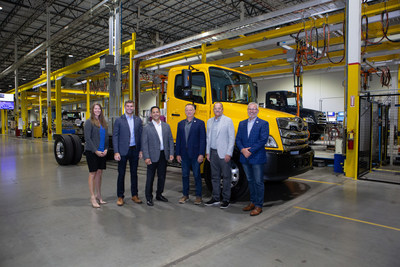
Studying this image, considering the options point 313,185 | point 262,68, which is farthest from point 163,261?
point 262,68

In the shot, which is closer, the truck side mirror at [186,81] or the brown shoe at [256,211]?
the brown shoe at [256,211]

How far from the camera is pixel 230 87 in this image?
5.23m

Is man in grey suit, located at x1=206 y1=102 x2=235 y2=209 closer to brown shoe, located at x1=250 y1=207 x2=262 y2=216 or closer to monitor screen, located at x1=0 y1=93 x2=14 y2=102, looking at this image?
brown shoe, located at x1=250 y1=207 x2=262 y2=216

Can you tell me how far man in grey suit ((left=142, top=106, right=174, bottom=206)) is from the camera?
4.36 m

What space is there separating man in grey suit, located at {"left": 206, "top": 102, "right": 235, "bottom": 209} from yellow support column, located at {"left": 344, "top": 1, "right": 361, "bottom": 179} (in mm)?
3897

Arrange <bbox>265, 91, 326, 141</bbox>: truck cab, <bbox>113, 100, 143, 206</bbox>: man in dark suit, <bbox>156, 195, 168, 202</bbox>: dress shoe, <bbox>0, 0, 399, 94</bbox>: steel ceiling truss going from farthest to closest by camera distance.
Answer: <bbox>265, 91, 326, 141</bbox>: truck cab, <bbox>0, 0, 399, 94</bbox>: steel ceiling truss, <bbox>156, 195, 168, 202</bbox>: dress shoe, <bbox>113, 100, 143, 206</bbox>: man in dark suit

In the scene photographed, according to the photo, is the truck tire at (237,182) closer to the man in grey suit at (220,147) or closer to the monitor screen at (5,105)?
the man in grey suit at (220,147)

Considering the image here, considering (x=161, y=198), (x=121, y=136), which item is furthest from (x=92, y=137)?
(x=161, y=198)

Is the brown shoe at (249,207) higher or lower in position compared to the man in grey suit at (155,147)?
lower

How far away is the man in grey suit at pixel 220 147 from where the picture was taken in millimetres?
4098

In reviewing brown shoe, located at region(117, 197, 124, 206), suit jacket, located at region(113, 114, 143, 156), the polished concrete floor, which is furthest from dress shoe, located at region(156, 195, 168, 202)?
suit jacket, located at region(113, 114, 143, 156)

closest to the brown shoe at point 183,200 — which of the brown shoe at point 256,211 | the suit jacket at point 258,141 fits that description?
the brown shoe at point 256,211

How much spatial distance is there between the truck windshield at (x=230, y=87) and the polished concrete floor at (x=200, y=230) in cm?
190

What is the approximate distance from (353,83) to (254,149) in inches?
166
